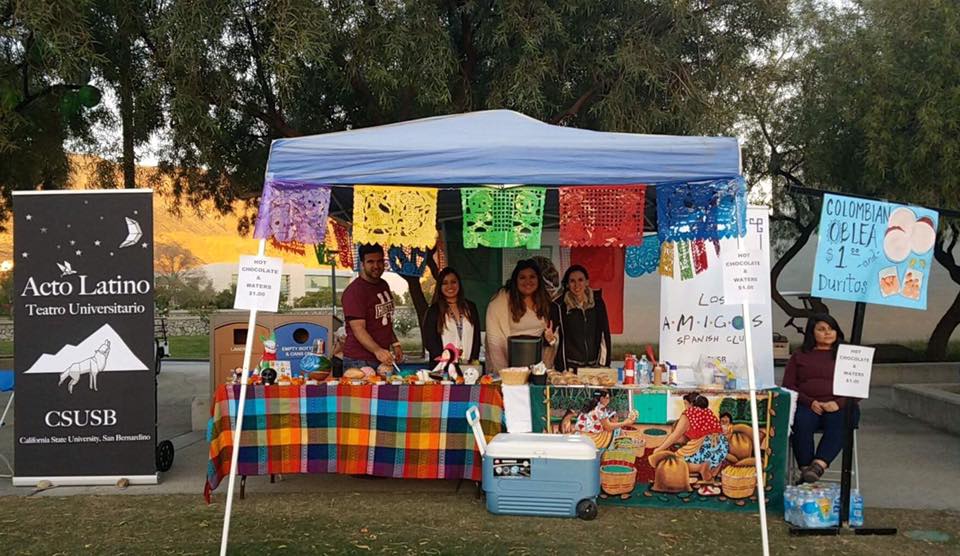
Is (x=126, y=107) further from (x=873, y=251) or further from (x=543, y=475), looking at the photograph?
(x=873, y=251)

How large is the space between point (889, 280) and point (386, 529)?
11.3ft

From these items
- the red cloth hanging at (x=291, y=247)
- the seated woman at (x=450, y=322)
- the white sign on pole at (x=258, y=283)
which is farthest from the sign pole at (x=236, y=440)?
the seated woman at (x=450, y=322)

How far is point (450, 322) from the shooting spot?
596cm

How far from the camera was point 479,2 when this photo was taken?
306 inches

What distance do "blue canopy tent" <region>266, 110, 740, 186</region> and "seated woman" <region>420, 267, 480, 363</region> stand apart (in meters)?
1.68

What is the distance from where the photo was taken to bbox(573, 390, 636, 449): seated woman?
5.00 m

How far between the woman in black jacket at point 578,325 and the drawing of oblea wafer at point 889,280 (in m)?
2.22

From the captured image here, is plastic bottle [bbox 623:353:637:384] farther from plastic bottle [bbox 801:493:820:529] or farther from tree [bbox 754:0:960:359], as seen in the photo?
tree [bbox 754:0:960:359]

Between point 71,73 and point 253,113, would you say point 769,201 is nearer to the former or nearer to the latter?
point 253,113

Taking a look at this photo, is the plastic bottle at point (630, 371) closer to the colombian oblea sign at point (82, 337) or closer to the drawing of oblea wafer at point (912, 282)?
the drawing of oblea wafer at point (912, 282)

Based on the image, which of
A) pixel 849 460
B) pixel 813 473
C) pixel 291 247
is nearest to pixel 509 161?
pixel 291 247

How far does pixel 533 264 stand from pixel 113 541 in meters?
3.51

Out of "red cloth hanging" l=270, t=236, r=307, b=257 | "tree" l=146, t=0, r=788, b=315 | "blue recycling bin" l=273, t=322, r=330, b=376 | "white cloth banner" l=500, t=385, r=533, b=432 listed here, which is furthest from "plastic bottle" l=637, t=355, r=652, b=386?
"blue recycling bin" l=273, t=322, r=330, b=376

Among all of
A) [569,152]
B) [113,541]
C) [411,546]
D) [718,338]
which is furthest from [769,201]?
[113,541]
